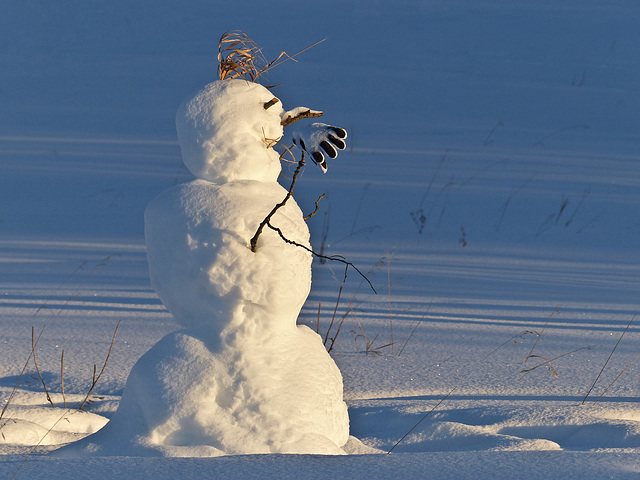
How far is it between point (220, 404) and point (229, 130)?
0.69 m

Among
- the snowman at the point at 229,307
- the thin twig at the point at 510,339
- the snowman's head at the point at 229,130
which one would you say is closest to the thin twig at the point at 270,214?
the snowman at the point at 229,307

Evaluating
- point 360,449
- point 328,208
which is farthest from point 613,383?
point 328,208

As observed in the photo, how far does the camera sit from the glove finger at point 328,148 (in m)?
1.83

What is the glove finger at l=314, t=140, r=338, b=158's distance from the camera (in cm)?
183

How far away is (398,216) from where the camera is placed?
590cm

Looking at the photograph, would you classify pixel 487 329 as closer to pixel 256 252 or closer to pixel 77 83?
pixel 256 252

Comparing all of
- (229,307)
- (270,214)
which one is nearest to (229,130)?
(270,214)

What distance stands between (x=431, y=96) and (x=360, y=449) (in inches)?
266

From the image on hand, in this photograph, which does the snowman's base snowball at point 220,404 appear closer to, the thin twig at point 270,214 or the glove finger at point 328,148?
the thin twig at point 270,214

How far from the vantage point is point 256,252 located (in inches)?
75.9

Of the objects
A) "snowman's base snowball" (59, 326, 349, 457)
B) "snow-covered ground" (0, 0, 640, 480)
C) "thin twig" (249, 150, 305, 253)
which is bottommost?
"snow-covered ground" (0, 0, 640, 480)

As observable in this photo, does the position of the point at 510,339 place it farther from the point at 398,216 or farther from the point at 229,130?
the point at 398,216

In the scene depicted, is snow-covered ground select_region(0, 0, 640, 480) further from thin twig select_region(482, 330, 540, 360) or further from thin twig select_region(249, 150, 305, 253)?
thin twig select_region(249, 150, 305, 253)

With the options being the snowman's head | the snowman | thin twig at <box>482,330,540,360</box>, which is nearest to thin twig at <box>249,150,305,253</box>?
the snowman
